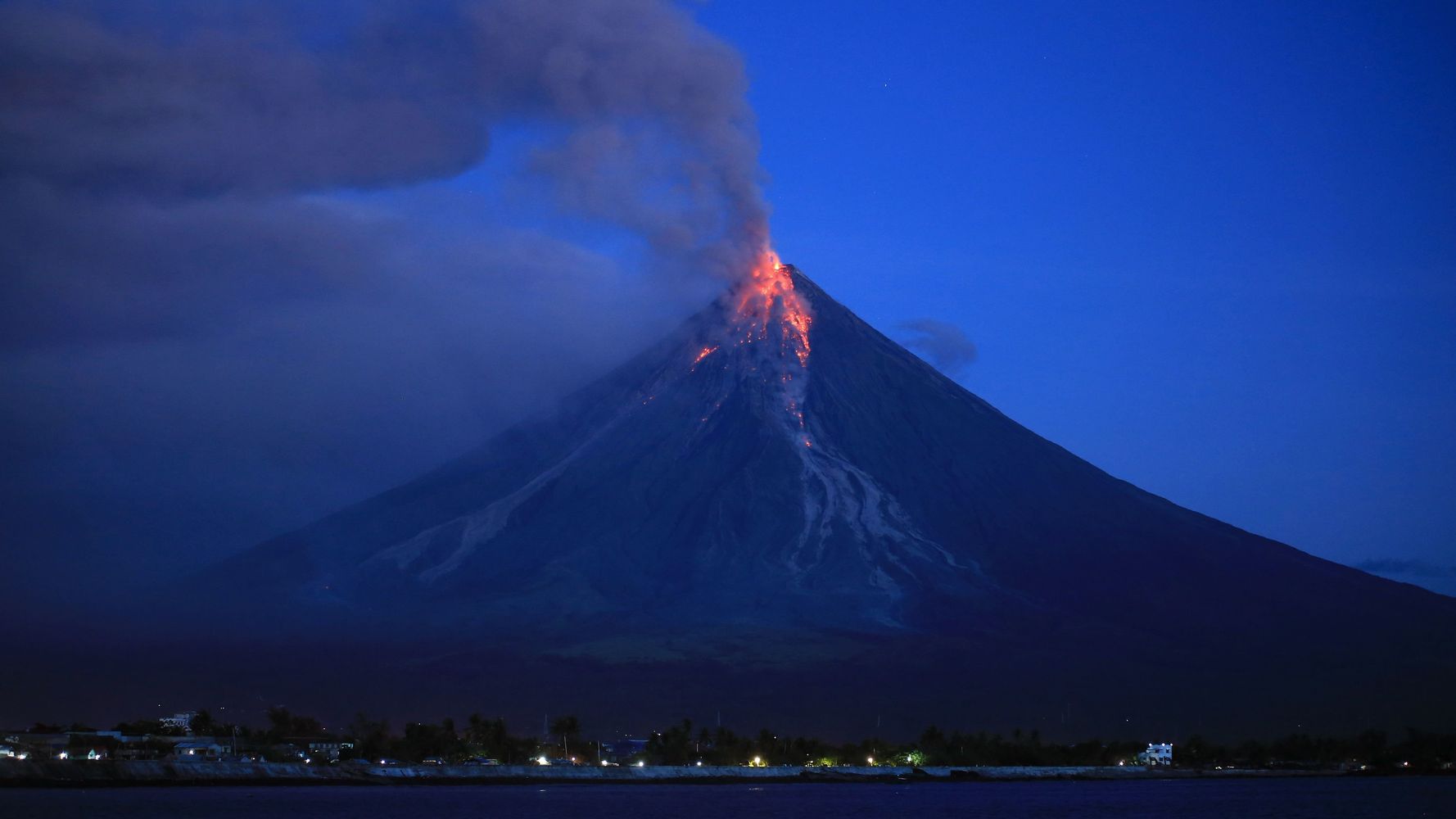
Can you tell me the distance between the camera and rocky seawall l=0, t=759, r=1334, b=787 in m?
99.6

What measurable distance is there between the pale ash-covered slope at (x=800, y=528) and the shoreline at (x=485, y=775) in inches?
431

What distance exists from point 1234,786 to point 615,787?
39.1m

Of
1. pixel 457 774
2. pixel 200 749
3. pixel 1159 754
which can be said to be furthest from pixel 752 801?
pixel 1159 754

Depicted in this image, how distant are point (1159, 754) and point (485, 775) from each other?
172 feet

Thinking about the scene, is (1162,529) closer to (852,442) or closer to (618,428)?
(852,442)

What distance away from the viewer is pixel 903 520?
14075cm

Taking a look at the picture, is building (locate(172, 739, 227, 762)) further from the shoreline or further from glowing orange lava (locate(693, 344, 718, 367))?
glowing orange lava (locate(693, 344, 718, 367))

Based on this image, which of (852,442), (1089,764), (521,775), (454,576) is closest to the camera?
(521,775)

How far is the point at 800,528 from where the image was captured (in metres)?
137

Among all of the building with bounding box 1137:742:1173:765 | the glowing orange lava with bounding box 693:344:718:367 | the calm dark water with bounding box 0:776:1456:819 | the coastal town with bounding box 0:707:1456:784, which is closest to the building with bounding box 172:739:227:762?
the coastal town with bounding box 0:707:1456:784

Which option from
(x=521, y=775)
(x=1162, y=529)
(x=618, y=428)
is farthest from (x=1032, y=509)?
(x=521, y=775)

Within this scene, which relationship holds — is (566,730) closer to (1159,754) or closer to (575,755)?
(575,755)

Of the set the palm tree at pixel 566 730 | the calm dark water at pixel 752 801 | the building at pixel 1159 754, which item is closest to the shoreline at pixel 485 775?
the calm dark water at pixel 752 801

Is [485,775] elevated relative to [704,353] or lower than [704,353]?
lower
